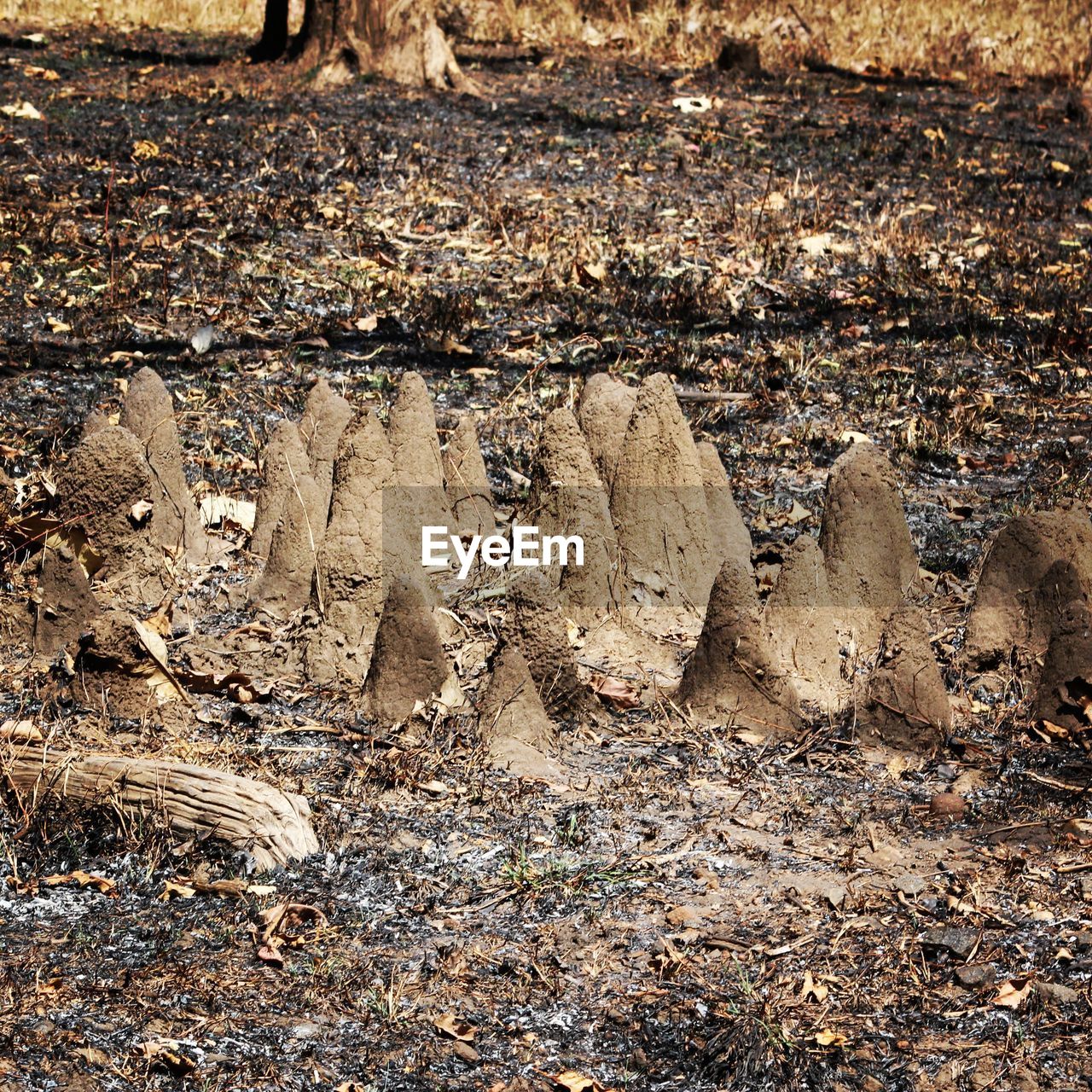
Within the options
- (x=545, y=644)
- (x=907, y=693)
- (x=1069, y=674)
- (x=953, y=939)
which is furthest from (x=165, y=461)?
(x=953, y=939)

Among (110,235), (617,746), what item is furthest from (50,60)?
(617,746)

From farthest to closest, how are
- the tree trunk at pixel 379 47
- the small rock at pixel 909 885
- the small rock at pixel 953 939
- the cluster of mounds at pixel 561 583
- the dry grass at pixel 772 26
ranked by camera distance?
the dry grass at pixel 772 26 < the tree trunk at pixel 379 47 < the cluster of mounds at pixel 561 583 < the small rock at pixel 909 885 < the small rock at pixel 953 939

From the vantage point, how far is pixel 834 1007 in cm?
390

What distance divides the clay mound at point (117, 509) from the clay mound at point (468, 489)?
1.19 meters

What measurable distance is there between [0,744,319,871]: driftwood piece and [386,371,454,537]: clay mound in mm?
1743

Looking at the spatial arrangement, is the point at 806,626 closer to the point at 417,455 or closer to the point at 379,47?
the point at 417,455

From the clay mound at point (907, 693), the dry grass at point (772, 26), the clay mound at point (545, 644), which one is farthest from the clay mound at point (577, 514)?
the dry grass at point (772, 26)

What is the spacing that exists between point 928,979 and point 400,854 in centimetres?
152

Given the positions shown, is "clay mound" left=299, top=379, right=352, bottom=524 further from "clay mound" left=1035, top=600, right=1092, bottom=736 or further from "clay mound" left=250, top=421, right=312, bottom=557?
"clay mound" left=1035, top=600, right=1092, bottom=736

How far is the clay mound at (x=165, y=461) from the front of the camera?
6.24m

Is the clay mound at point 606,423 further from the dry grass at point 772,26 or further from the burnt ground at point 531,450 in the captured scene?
the dry grass at point 772,26

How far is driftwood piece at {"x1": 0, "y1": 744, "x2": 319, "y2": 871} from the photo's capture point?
14.5ft

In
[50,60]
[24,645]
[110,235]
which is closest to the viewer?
[24,645]

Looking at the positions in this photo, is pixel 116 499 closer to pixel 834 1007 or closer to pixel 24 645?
pixel 24 645
